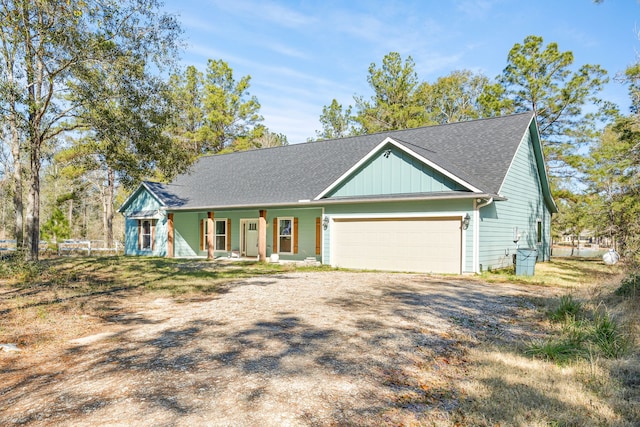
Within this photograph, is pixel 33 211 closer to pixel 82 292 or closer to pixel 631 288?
pixel 82 292

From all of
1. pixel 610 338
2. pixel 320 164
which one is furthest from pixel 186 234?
pixel 610 338

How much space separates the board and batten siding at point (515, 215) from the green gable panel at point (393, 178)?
1.84 metres

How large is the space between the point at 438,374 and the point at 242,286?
7212 millimetres

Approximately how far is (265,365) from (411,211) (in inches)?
411

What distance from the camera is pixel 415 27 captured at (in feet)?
53.8

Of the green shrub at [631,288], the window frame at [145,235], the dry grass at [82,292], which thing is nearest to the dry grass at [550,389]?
the green shrub at [631,288]

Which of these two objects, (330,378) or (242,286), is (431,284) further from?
(330,378)

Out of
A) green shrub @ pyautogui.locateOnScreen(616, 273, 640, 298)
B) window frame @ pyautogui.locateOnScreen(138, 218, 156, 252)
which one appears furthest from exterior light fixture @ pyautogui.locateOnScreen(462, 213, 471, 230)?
window frame @ pyautogui.locateOnScreen(138, 218, 156, 252)

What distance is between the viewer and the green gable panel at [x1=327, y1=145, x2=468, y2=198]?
13.6m

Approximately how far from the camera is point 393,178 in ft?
47.5

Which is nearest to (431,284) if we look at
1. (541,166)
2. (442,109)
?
(541,166)

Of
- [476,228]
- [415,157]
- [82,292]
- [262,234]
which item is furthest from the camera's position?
[262,234]

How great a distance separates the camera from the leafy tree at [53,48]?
31.4 feet

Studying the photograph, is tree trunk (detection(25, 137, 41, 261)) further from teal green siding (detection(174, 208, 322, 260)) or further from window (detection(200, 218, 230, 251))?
teal green siding (detection(174, 208, 322, 260))
